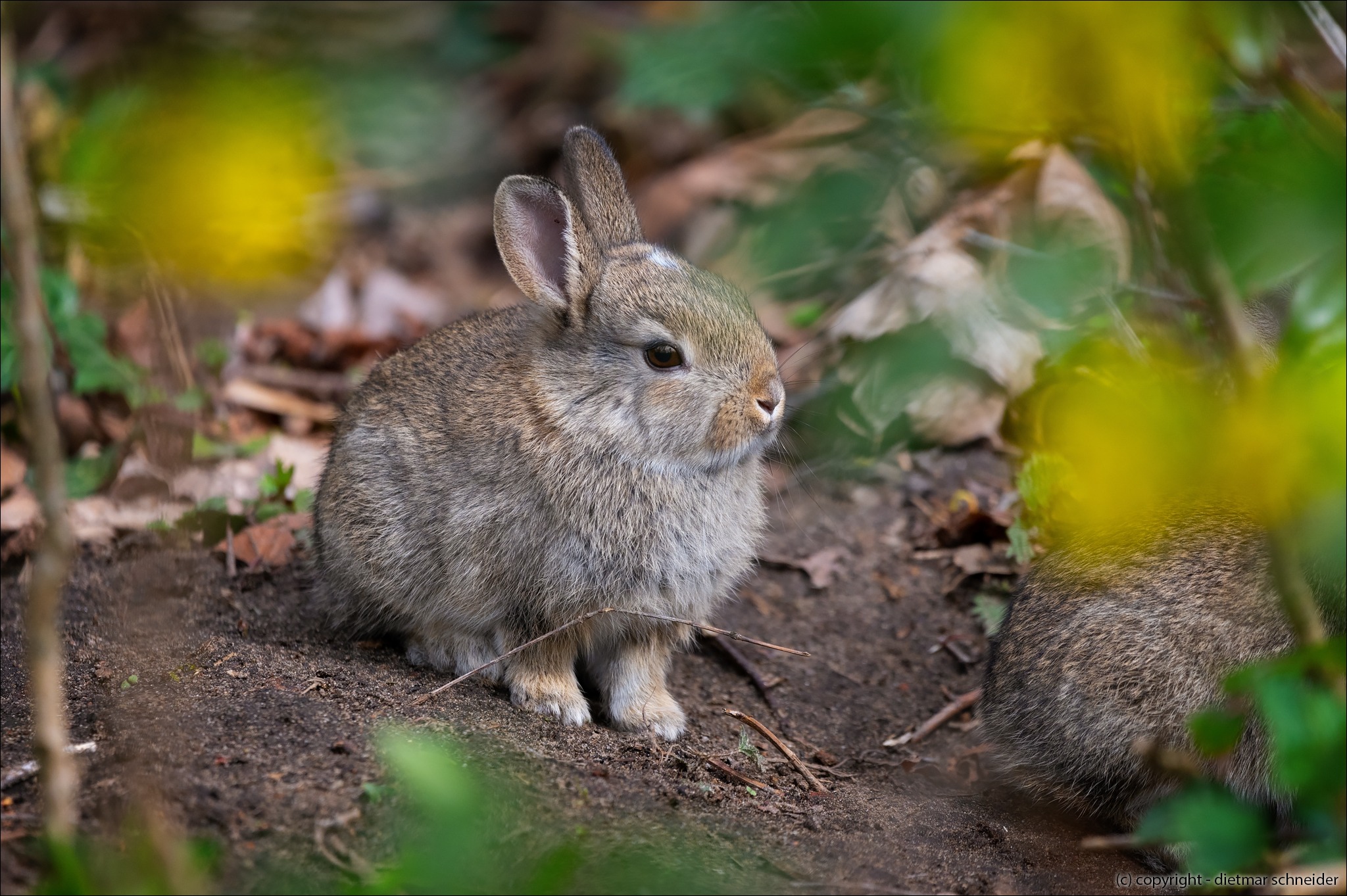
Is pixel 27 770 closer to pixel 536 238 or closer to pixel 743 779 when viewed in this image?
pixel 743 779

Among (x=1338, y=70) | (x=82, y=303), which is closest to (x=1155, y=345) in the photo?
(x=1338, y=70)

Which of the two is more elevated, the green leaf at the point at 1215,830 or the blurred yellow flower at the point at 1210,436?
the blurred yellow flower at the point at 1210,436

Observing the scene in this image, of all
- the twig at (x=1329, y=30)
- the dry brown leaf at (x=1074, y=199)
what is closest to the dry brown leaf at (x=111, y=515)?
the dry brown leaf at (x=1074, y=199)

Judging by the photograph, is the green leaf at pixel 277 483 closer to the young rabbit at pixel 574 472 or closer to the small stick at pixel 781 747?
the young rabbit at pixel 574 472

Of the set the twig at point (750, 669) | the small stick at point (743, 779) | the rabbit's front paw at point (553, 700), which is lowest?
the twig at point (750, 669)

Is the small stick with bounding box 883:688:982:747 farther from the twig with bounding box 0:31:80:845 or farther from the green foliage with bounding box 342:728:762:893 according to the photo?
the twig with bounding box 0:31:80:845

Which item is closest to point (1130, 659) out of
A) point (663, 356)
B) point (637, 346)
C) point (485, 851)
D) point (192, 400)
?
point (663, 356)
